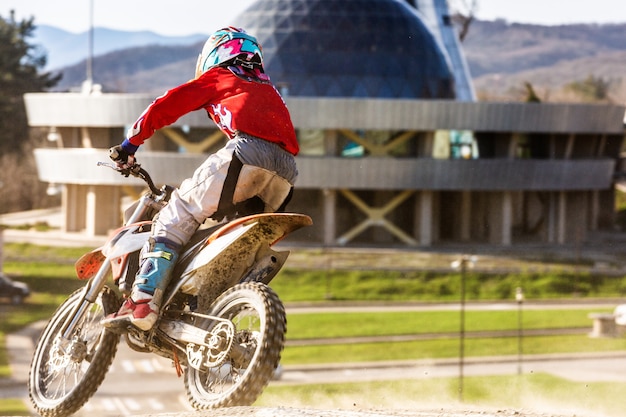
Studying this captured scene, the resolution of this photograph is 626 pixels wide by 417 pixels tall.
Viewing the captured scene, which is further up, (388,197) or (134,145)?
(134,145)

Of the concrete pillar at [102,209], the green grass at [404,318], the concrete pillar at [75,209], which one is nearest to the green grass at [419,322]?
the green grass at [404,318]

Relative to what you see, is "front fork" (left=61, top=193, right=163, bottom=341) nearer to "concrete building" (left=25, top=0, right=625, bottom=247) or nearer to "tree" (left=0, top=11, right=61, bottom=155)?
"concrete building" (left=25, top=0, right=625, bottom=247)

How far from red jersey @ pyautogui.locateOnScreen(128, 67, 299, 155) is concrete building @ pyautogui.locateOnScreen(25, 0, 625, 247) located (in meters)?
69.2

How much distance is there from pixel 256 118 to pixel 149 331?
1.90 meters

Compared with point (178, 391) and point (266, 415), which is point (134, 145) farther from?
point (178, 391)

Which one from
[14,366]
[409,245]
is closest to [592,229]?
[409,245]

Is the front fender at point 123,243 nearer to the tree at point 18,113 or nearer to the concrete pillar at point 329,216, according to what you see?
the concrete pillar at point 329,216

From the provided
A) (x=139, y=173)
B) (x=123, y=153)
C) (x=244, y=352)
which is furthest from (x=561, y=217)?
(x=244, y=352)

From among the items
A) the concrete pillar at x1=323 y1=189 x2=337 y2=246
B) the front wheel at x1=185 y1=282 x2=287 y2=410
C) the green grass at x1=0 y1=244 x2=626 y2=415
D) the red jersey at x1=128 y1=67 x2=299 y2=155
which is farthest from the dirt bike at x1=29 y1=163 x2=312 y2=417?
the concrete pillar at x1=323 y1=189 x2=337 y2=246

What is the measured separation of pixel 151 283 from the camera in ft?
31.9

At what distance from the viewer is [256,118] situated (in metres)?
9.64

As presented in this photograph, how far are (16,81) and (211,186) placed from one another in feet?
350

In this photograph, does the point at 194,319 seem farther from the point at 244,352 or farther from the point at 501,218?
the point at 501,218

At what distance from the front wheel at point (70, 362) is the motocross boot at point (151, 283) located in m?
0.99
